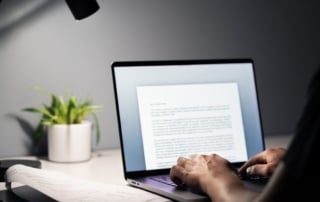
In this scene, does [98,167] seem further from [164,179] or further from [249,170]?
[249,170]

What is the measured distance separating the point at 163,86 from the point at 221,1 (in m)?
0.59

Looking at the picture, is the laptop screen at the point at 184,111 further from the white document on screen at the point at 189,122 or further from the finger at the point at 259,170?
the finger at the point at 259,170

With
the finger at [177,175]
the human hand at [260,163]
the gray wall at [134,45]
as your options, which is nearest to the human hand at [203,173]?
the finger at [177,175]

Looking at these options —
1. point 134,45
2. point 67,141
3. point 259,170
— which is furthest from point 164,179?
point 134,45

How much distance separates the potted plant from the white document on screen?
0.25 metres

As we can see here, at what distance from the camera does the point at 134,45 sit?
4.46 feet

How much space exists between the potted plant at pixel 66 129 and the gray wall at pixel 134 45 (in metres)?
0.07

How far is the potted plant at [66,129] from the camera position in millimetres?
1124

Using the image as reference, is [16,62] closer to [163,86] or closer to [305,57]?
[163,86]

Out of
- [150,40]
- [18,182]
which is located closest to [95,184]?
[18,182]

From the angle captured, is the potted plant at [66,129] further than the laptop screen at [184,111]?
Yes

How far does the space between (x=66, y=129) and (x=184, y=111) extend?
0.31 metres

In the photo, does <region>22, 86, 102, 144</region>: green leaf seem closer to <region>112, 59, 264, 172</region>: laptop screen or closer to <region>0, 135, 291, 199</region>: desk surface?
<region>0, 135, 291, 199</region>: desk surface

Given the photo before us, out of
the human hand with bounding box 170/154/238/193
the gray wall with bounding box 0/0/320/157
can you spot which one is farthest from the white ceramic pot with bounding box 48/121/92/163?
the human hand with bounding box 170/154/238/193
